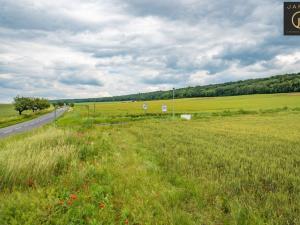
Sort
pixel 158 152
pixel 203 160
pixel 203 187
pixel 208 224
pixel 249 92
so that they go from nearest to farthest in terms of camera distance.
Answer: pixel 208 224 < pixel 203 187 < pixel 203 160 < pixel 158 152 < pixel 249 92

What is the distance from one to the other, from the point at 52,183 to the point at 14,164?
1402 mm

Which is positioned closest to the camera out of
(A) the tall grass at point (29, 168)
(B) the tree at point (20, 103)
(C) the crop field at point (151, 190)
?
(C) the crop field at point (151, 190)

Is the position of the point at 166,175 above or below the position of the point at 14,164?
below

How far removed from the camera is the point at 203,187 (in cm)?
662

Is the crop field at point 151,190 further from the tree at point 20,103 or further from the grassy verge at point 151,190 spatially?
the tree at point 20,103

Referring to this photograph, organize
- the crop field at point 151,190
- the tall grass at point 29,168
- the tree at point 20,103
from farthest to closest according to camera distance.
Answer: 1. the tree at point 20,103
2. the tall grass at point 29,168
3. the crop field at point 151,190

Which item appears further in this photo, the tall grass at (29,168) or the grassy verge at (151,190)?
the tall grass at (29,168)

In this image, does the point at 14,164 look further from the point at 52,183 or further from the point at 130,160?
the point at 130,160

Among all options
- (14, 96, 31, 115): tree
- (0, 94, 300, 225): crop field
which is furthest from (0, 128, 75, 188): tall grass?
(14, 96, 31, 115): tree

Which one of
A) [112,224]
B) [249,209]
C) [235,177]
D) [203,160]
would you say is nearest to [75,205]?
[112,224]

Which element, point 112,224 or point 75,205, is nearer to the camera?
point 112,224

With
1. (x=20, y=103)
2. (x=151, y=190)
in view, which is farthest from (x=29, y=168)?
(x=20, y=103)

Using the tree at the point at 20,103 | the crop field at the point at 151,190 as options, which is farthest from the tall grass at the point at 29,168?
the tree at the point at 20,103

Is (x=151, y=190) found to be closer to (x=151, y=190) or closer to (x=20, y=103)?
(x=151, y=190)
